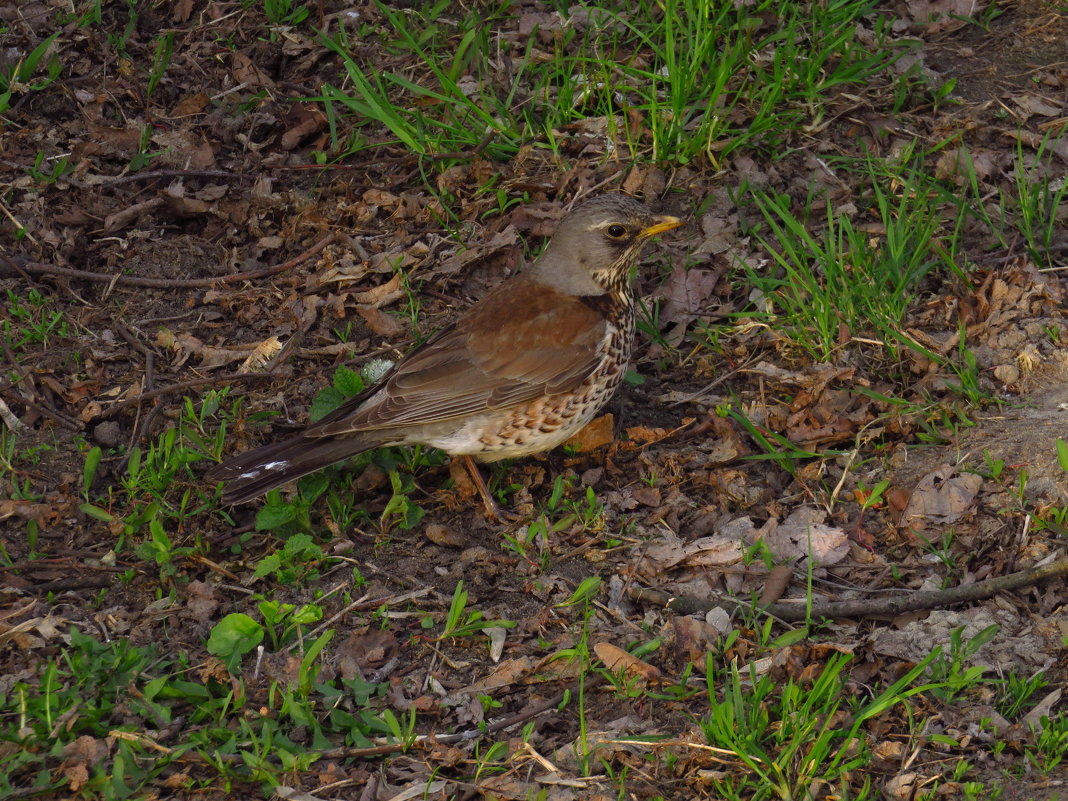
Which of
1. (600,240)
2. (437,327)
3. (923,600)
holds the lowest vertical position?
(923,600)

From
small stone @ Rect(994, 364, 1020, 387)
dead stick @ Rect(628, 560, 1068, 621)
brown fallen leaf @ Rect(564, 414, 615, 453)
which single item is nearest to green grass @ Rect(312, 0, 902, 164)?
brown fallen leaf @ Rect(564, 414, 615, 453)

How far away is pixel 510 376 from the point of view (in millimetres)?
5453

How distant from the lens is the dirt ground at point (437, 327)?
4.54 meters

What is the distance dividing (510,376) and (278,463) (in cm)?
108

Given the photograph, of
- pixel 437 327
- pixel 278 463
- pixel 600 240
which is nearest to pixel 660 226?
pixel 600 240

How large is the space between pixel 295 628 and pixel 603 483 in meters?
1.60

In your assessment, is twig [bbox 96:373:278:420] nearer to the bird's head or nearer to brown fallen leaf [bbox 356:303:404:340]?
brown fallen leaf [bbox 356:303:404:340]

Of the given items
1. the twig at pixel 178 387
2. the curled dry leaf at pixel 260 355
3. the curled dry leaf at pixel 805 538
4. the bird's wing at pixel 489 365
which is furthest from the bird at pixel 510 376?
the curled dry leaf at pixel 805 538

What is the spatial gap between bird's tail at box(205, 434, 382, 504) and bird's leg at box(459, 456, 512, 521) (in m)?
0.48

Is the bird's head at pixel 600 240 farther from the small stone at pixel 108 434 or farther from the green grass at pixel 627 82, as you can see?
the small stone at pixel 108 434

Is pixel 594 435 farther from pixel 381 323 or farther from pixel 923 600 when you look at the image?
pixel 923 600

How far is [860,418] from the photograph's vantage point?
537 centimetres

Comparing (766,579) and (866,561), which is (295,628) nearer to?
(766,579)

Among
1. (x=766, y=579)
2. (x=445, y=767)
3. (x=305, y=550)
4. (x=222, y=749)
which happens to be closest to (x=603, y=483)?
(x=766, y=579)
